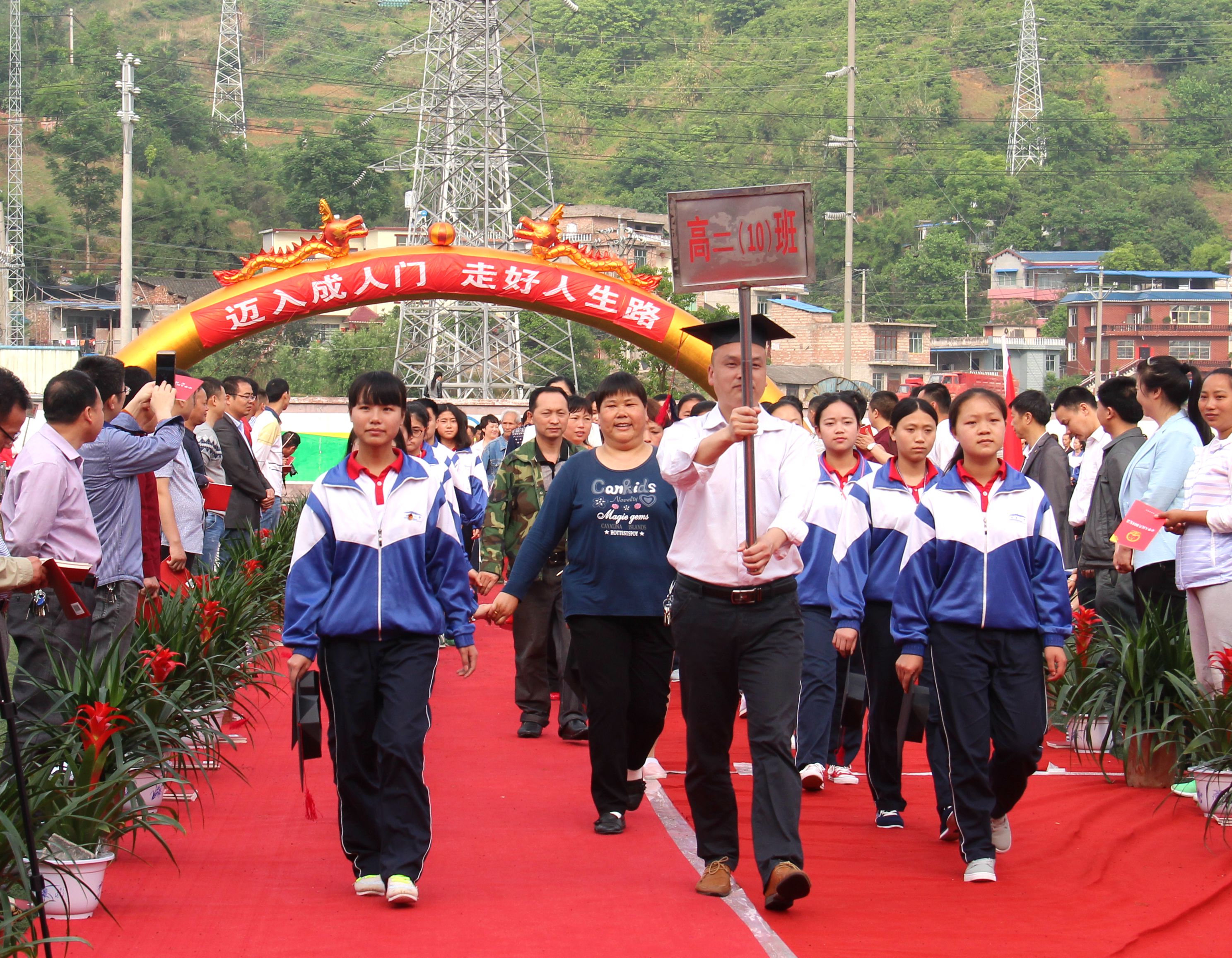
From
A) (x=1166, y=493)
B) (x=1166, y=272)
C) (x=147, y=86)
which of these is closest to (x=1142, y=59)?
(x=1166, y=272)

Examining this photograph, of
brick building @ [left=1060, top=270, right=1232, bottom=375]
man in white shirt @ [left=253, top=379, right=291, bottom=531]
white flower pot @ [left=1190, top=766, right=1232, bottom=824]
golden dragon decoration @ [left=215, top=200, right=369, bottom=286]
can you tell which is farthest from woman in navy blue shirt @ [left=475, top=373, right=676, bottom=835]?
brick building @ [left=1060, top=270, right=1232, bottom=375]

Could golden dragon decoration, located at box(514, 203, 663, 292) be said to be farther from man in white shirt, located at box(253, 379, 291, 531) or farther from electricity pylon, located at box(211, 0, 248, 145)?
electricity pylon, located at box(211, 0, 248, 145)

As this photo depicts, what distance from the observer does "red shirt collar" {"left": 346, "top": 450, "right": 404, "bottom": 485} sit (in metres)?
5.17

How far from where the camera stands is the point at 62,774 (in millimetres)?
4859

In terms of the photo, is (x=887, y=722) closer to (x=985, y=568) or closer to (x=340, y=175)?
(x=985, y=568)

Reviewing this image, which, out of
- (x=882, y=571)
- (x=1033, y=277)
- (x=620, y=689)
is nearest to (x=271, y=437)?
(x=620, y=689)

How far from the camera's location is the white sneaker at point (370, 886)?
5.04 m

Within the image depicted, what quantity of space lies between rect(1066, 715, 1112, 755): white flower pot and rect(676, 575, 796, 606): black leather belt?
2.67 meters

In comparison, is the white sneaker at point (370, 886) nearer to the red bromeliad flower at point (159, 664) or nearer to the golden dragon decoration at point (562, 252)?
the red bromeliad flower at point (159, 664)

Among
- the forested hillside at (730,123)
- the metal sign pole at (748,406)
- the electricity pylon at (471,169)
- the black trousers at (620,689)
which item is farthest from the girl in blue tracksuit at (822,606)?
the forested hillside at (730,123)

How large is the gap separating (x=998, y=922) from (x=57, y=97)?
2977 inches

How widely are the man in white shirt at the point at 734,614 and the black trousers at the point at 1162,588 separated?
3.27 metres

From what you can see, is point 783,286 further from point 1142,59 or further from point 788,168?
point 1142,59

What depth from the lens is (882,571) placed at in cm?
650
